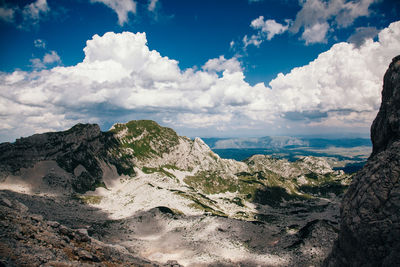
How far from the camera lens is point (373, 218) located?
26.7 metres

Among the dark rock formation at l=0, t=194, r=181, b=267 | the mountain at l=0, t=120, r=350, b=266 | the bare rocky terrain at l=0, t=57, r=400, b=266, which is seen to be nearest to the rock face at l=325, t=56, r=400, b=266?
the bare rocky terrain at l=0, t=57, r=400, b=266

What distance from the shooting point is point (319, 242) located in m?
70.2

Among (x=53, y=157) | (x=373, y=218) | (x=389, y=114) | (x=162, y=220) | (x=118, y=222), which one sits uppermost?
(x=389, y=114)

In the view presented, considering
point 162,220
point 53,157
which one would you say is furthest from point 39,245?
point 53,157

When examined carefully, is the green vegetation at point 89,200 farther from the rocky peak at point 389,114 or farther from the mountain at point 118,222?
the rocky peak at point 389,114

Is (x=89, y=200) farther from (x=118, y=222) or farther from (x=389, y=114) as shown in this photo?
(x=389, y=114)

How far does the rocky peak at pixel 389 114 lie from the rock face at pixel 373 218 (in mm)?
16548

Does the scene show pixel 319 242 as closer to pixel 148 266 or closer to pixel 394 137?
pixel 394 137

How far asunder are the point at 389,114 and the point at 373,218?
29907 mm

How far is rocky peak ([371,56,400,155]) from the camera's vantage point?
42650 millimetres

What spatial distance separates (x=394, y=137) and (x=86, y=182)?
610 feet

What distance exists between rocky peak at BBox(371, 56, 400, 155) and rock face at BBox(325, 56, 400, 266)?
54.3 feet

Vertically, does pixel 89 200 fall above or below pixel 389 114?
below

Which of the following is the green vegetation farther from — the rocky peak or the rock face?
the rocky peak
